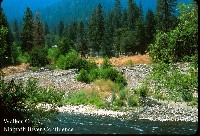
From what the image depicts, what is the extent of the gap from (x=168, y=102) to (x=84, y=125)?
31.2 ft

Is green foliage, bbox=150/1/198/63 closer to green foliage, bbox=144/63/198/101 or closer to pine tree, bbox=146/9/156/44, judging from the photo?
green foliage, bbox=144/63/198/101

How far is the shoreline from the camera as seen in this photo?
94.6ft

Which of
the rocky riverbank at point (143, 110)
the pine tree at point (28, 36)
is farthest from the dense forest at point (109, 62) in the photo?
the rocky riverbank at point (143, 110)

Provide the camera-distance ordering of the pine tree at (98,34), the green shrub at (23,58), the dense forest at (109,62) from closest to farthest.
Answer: the dense forest at (109,62) < the green shrub at (23,58) < the pine tree at (98,34)

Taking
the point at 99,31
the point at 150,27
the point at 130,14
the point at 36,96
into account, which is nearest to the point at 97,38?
the point at 99,31

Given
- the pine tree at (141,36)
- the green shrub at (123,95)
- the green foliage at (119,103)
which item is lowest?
the green foliage at (119,103)

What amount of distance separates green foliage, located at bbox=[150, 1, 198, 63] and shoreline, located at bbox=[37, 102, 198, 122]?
13456mm

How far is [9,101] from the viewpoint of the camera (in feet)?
38.2

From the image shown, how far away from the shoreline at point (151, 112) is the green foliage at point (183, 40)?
13.5 m

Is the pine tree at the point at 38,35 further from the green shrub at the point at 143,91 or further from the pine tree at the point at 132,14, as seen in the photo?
the green shrub at the point at 143,91

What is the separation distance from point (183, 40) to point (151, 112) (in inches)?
647

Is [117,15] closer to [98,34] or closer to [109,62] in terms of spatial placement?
[98,34]

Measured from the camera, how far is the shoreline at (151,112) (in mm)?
28828

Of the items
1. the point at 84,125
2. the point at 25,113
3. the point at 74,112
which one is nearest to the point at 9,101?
the point at 25,113
